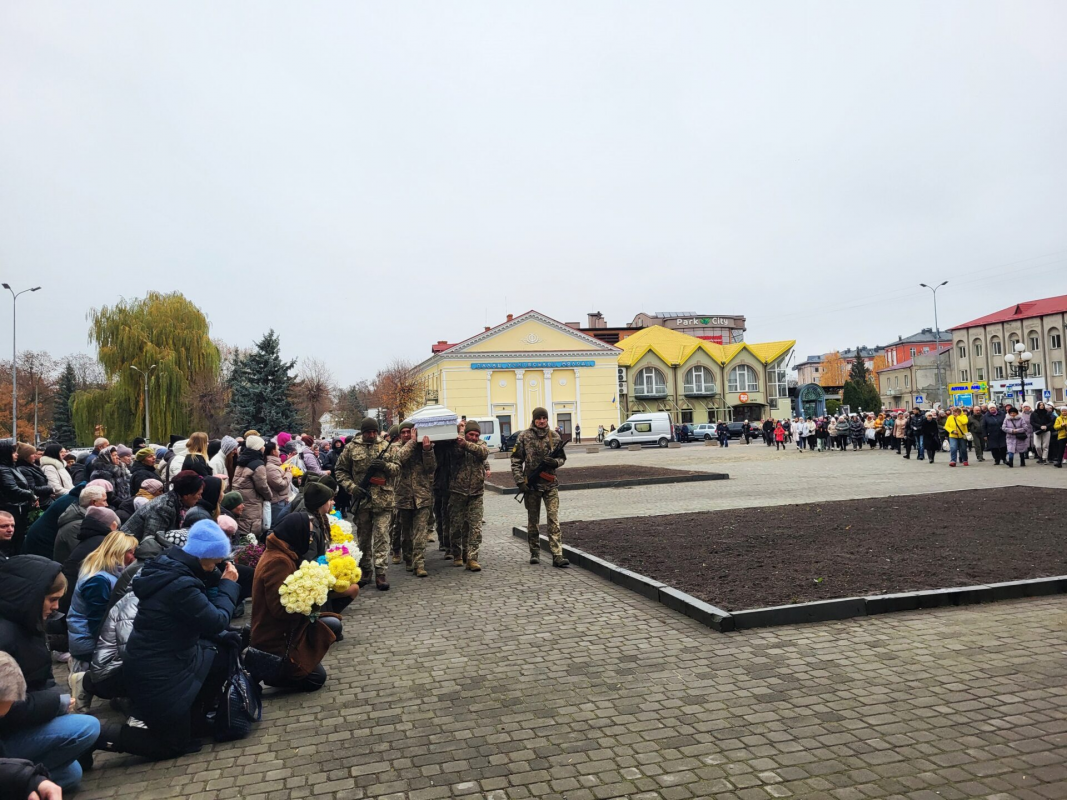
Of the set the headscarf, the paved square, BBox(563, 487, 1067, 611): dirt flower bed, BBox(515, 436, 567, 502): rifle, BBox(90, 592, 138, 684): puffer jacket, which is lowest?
the paved square

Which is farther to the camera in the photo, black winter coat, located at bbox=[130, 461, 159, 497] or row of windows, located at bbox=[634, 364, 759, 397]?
row of windows, located at bbox=[634, 364, 759, 397]

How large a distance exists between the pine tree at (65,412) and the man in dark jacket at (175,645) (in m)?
65.2

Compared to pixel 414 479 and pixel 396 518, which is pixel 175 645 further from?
pixel 396 518

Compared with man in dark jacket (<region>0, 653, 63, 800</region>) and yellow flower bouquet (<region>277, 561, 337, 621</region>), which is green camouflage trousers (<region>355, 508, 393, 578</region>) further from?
man in dark jacket (<region>0, 653, 63, 800</region>)

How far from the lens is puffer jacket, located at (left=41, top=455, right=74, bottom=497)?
11.1m

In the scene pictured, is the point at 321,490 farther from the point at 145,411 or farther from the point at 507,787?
the point at 145,411

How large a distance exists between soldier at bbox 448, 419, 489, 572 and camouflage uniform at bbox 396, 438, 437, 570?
36cm

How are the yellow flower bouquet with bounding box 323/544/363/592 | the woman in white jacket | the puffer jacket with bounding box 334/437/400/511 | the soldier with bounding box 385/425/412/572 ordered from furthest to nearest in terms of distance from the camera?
the woman in white jacket, the soldier with bounding box 385/425/412/572, the puffer jacket with bounding box 334/437/400/511, the yellow flower bouquet with bounding box 323/544/363/592

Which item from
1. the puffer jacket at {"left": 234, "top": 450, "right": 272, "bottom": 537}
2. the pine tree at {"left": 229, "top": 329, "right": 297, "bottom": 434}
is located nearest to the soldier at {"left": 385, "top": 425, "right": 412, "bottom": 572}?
the puffer jacket at {"left": 234, "top": 450, "right": 272, "bottom": 537}

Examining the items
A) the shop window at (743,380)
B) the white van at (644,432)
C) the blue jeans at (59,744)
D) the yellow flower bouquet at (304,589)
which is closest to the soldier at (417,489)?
the yellow flower bouquet at (304,589)

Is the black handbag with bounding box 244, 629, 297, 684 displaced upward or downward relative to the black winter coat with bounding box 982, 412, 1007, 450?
Answer: downward

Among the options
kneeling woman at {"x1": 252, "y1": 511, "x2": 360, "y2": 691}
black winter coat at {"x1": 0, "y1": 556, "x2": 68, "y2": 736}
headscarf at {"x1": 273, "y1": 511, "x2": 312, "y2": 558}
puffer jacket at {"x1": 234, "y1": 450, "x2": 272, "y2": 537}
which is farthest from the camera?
puffer jacket at {"x1": 234, "y1": 450, "x2": 272, "y2": 537}

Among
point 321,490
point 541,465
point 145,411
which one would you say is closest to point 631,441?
point 145,411

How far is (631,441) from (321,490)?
50.1m
